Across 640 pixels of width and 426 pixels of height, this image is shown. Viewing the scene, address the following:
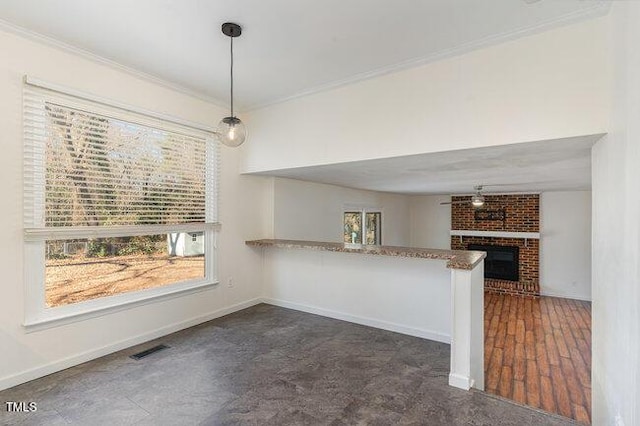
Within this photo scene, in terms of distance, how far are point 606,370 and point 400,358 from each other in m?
1.48

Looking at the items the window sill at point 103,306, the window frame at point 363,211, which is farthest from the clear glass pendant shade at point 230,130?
the window frame at point 363,211

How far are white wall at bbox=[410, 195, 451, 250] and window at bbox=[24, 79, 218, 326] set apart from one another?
6.50m

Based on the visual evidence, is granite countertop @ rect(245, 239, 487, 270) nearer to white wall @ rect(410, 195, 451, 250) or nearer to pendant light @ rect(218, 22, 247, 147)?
pendant light @ rect(218, 22, 247, 147)

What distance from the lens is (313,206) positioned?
5.33 m

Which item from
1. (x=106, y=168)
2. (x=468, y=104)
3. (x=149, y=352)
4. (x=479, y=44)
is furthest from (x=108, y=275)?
(x=479, y=44)

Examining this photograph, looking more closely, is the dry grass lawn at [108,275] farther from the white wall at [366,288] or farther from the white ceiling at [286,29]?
the white ceiling at [286,29]

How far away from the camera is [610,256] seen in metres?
1.90

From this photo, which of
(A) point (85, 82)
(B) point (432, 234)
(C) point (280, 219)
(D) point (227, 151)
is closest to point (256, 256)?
(C) point (280, 219)

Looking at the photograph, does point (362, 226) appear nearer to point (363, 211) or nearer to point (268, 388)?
point (363, 211)

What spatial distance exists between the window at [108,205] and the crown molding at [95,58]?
36 cm

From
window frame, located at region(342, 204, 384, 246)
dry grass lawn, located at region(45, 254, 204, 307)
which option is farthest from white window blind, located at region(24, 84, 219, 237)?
window frame, located at region(342, 204, 384, 246)

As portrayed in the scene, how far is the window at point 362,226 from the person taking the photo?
6434 millimetres

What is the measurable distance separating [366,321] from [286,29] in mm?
3120

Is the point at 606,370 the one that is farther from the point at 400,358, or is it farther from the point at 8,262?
the point at 8,262
